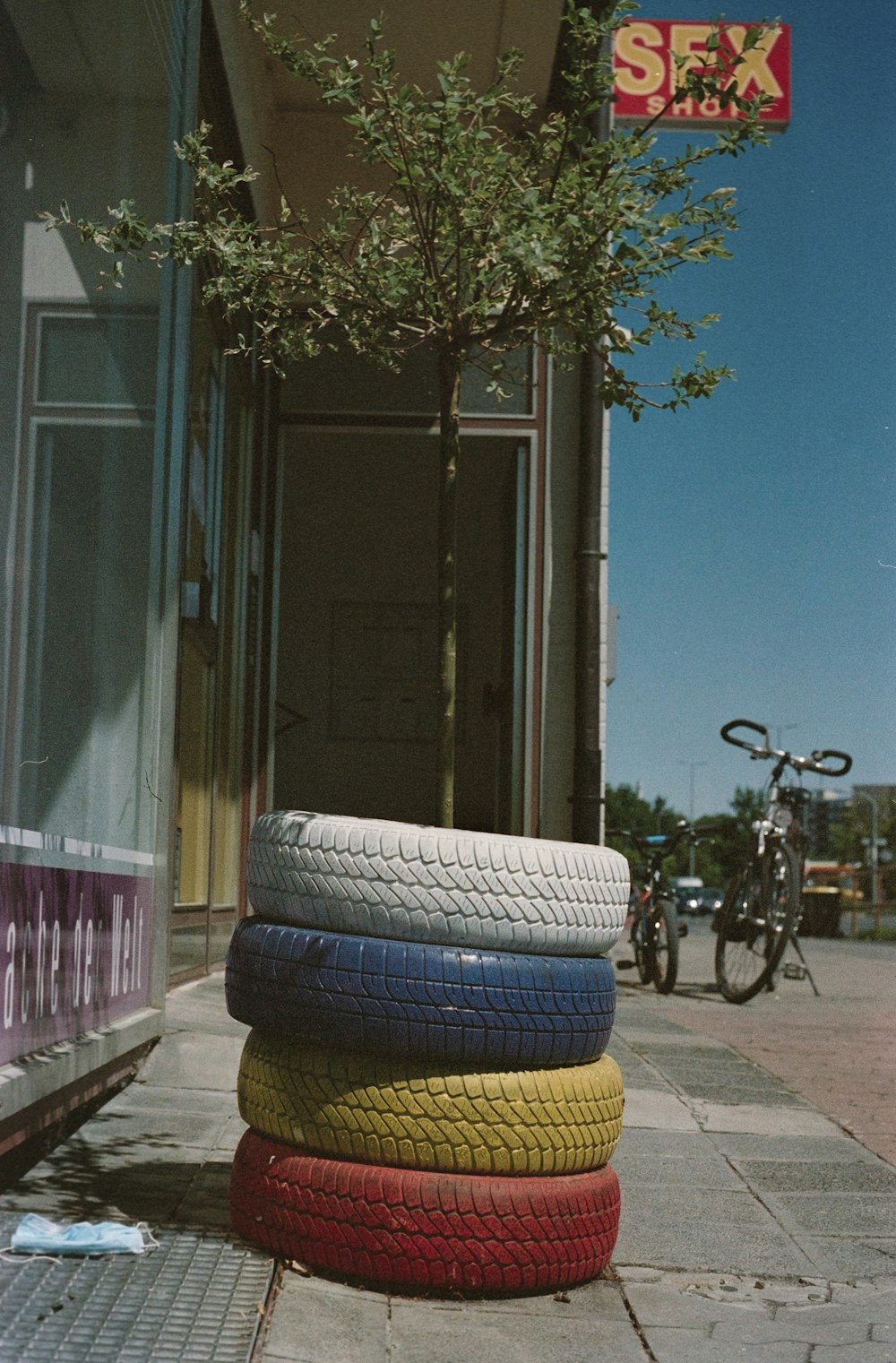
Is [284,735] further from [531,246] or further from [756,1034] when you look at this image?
[531,246]

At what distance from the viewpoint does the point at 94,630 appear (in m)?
3.73

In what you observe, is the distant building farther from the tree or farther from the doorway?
the tree

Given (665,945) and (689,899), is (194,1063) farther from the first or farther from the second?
(689,899)

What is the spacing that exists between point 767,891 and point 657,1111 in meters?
3.56

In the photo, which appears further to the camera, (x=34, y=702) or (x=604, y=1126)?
(x=34, y=702)

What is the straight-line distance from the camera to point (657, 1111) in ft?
14.1

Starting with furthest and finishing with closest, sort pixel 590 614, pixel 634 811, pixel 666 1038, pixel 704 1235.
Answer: pixel 634 811 → pixel 590 614 → pixel 666 1038 → pixel 704 1235

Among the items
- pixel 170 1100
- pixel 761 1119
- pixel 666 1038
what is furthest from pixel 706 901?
pixel 170 1100

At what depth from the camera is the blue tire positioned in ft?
8.12

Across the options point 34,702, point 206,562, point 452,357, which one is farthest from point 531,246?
point 206,562

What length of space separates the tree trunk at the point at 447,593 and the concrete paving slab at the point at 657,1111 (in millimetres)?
1767

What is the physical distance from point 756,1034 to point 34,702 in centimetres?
445

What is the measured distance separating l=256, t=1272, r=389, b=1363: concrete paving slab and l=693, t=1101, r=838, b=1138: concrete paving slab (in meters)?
2.00

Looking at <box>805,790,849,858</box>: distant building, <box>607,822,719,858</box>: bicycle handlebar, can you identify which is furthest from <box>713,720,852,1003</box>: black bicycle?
<box>805,790,849,858</box>: distant building
